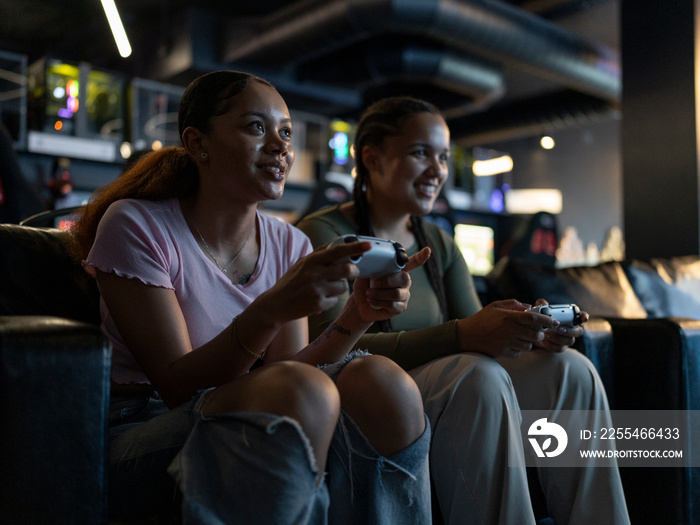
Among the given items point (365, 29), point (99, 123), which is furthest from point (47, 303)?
point (99, 123)

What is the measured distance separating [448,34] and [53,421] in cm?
522

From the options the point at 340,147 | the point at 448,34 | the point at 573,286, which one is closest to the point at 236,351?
the point at 573,286

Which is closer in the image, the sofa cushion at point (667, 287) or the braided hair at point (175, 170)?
the braided hair at point (175, 170)

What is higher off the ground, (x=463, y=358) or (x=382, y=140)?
(x=382, y=140)

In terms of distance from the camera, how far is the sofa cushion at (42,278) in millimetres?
1289

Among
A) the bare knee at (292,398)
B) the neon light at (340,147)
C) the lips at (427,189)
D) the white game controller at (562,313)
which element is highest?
the neon light at (340,147)

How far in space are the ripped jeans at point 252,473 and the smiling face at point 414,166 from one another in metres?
0.76

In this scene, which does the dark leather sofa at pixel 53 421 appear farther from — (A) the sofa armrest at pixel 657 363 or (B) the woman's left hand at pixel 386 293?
(A) the sofa armrest at pixel 657 363

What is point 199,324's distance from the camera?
3.81 feet

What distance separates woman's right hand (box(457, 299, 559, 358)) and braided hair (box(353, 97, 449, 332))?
42 cm

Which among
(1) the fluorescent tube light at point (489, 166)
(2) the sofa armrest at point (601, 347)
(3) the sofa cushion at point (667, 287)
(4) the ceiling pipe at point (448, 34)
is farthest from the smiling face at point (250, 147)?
(1) the fluorescent tube light at point (489, 166)

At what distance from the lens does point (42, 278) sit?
4.35ft

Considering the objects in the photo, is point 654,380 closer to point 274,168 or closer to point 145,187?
point 274,168

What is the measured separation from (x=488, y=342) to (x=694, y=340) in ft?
2.36
